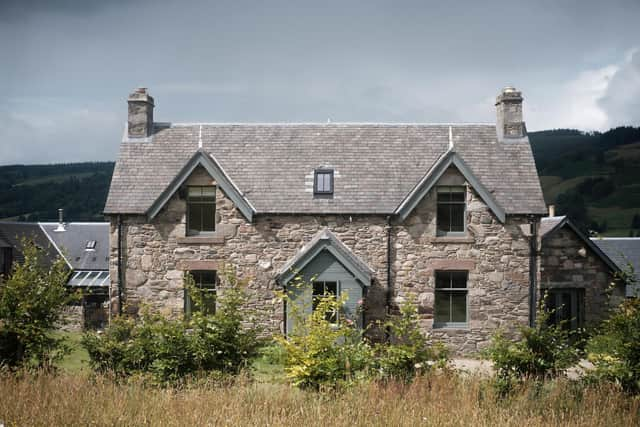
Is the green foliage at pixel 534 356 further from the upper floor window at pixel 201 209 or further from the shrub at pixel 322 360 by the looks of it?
the upper floor window at pixel 201 209

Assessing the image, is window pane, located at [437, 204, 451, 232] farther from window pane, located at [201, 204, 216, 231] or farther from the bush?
the bush

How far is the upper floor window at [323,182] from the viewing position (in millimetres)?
20906

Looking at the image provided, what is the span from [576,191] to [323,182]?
247ft

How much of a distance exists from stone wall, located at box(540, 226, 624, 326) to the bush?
1136 centimetres

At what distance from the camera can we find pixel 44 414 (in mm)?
8883

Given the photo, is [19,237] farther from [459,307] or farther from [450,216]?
[459,307]

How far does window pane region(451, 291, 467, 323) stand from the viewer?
2028 cm

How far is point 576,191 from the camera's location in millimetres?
86938

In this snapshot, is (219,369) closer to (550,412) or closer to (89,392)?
(89,392)

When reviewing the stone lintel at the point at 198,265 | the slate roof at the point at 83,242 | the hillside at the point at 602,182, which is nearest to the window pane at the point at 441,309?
the stone lintel at the point at 198,265

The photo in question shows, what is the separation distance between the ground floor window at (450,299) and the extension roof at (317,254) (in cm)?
257

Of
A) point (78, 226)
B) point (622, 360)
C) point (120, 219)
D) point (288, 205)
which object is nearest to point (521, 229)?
point (288, 205)

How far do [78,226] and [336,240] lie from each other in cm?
3006

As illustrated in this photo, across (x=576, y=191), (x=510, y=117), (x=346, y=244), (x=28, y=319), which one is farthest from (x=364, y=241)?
(x=576, y=191)
